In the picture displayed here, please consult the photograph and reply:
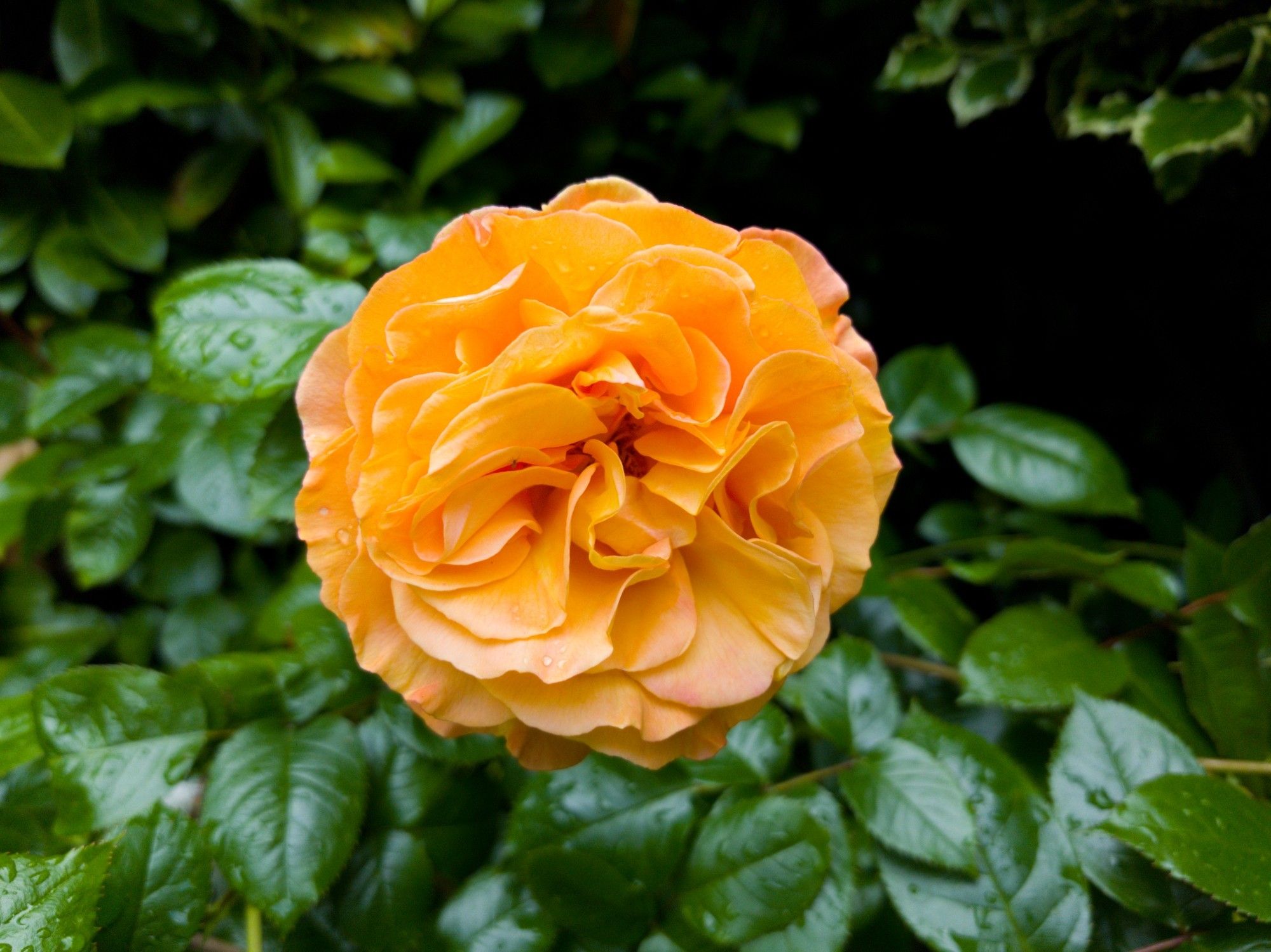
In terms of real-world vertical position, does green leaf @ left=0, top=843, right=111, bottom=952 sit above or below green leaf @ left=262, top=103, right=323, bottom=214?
below

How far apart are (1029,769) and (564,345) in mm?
563

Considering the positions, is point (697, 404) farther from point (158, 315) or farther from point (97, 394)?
point (97, 394)

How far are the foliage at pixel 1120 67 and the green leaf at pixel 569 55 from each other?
336 mm

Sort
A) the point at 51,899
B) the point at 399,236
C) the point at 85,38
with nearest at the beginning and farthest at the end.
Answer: the point at 51,899, the point at 399,236, the point at 85,38

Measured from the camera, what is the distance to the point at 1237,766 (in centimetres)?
58

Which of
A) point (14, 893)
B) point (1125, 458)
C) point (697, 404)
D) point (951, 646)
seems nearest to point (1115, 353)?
point (1125, 458)

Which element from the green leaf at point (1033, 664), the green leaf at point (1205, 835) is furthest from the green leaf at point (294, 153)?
the green leaf at point (1205, 835)

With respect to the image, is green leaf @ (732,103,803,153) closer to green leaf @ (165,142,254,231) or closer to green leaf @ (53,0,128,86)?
green leaf @ (165,142,254,231)

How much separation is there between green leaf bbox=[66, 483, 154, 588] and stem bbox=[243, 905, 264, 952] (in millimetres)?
497

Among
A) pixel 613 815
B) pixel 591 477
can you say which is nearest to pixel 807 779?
pixel 613 815

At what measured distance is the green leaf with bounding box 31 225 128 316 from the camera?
1008 millimetres

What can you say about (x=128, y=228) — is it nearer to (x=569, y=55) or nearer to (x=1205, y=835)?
(x=569, y=55)

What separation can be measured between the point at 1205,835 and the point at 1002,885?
122 millimetres

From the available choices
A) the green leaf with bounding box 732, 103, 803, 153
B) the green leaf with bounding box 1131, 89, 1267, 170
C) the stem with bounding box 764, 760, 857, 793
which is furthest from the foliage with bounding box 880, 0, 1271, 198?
the stem with bounding box 764, 760, 857, 793
